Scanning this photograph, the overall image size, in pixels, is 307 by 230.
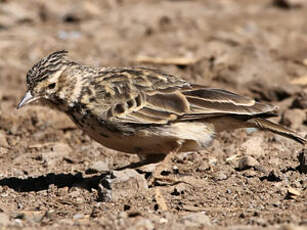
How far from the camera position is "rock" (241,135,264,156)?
889cm

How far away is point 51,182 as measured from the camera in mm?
8211

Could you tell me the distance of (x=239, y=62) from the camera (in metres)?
12.1

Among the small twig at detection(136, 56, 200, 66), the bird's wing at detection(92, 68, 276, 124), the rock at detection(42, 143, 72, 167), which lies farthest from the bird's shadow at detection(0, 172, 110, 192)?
the small twig at detection(136, 56, 200, 66)

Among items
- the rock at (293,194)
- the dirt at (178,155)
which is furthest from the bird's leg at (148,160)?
the rock at (293,194)

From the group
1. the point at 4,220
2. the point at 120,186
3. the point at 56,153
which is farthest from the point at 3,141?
the point at 4,220

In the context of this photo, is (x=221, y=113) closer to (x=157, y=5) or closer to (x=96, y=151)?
(x=96, y=151)

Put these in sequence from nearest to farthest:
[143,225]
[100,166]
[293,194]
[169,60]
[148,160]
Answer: [143,225], [293,194], [148,160], [100,166], [169,60]

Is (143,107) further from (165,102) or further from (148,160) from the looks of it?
(148,160)

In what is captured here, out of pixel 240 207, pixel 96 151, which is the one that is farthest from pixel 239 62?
pixel 240 207

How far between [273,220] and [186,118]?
183cm

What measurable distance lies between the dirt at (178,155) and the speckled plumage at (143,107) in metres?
0.47

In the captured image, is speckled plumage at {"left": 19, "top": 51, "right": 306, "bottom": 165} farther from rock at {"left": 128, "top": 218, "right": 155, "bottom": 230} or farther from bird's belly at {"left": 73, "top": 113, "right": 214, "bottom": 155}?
rock at {"left": 128, "top": 218, "right": 155, "bottom": 230}

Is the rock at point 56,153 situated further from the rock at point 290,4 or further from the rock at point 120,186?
the rock at point 290,4

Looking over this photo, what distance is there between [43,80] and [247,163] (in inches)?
99.2
